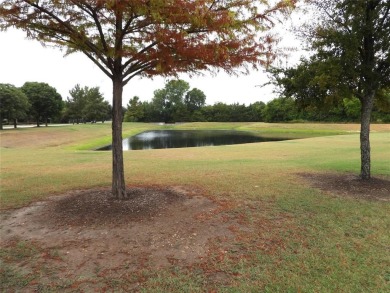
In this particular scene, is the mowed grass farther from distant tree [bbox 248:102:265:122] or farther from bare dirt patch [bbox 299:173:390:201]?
→ distant tree [bbox 248:102:265:122]

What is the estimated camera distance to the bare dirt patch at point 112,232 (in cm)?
461

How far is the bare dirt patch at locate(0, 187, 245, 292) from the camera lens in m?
4.61

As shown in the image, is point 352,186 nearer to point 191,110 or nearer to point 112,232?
point 112,232

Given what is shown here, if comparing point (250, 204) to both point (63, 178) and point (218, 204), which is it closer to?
point (218, 204)

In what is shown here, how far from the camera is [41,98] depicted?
5625cm

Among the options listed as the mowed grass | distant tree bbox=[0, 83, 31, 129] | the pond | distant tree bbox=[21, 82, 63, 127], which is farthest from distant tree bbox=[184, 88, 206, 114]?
the mowed grass

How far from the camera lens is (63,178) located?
36.6ft

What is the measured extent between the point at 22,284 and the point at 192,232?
286 centimetres

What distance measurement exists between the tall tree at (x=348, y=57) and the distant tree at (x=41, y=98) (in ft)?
188

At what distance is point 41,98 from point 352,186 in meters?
59.0

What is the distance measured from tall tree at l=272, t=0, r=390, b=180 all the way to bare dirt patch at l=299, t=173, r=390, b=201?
1.26 m

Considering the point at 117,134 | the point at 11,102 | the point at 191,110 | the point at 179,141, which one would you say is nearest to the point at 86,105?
the point at 11,102

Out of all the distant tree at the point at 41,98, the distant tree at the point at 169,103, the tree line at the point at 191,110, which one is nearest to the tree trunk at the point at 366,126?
the distant tree at the point at 41,98

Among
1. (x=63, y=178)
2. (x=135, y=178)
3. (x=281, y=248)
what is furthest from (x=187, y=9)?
(x=63, y=178)
